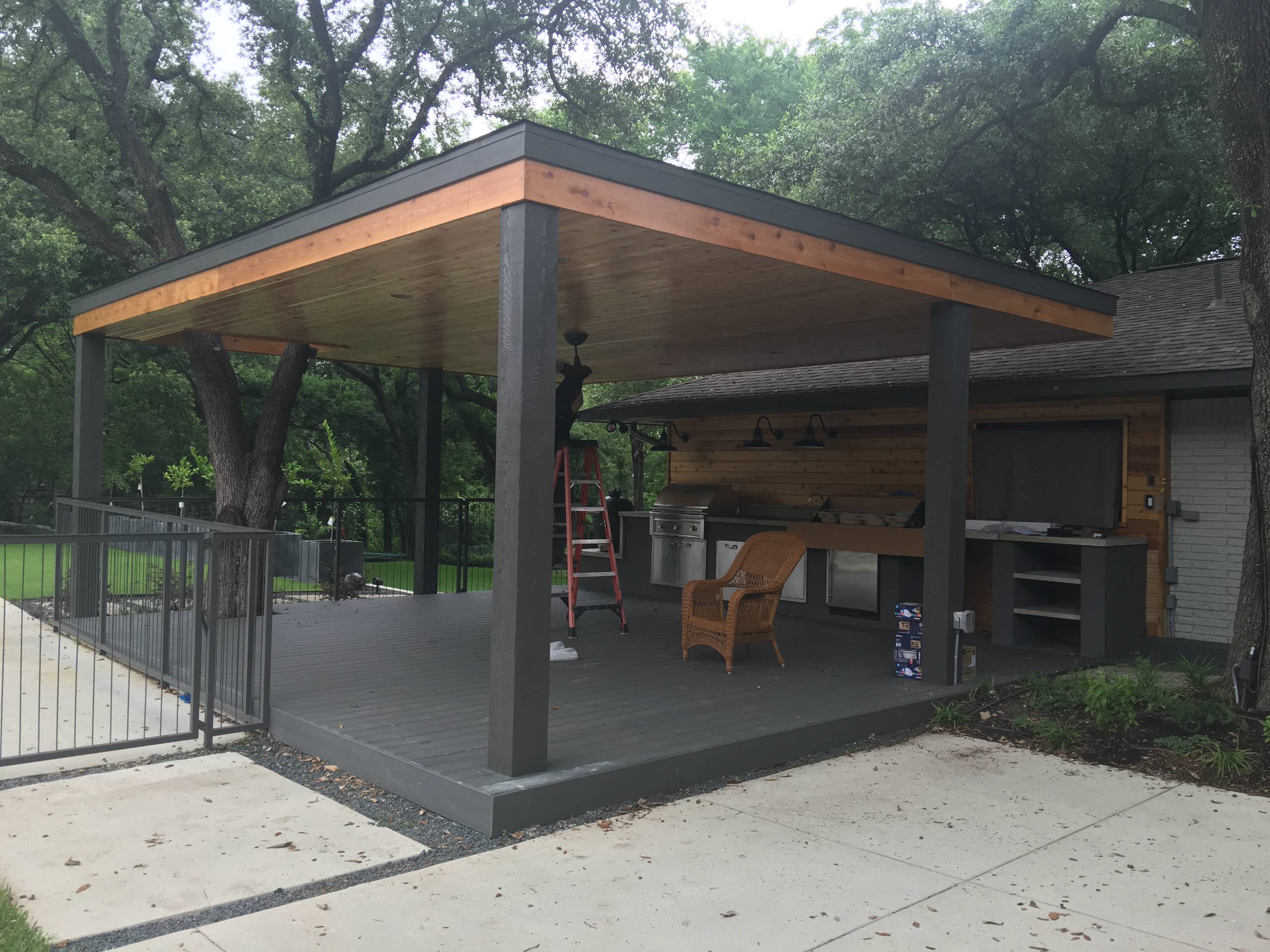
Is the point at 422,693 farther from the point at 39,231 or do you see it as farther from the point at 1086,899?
the point at 39,231

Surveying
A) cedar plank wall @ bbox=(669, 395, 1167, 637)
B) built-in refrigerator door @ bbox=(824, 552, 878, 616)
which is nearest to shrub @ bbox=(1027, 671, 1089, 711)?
cedar plank wall @ bbox=(669, 395, 1167, 637)

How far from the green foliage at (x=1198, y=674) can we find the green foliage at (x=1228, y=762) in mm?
1011

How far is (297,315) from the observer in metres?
7.53

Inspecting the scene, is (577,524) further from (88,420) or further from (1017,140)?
(1017,140)

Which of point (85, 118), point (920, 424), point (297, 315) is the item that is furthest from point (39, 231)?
point (920, 424)

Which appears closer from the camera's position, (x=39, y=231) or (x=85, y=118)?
(x=85, y=118)

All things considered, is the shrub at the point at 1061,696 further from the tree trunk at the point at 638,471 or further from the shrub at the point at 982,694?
the tree trunk at the point at 638,471

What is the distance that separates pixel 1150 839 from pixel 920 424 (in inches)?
245

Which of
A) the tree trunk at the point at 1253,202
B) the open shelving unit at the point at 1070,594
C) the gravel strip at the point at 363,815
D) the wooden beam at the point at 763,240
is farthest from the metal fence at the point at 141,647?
the open shelving unit at the point at 1070,594

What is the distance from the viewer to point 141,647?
6.39 m

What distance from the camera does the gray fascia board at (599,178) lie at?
409 centimetres

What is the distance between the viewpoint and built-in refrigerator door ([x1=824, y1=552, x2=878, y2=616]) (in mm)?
9203

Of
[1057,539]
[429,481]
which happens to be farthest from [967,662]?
[429,481]

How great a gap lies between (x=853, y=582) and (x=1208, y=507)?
3.11 meters
